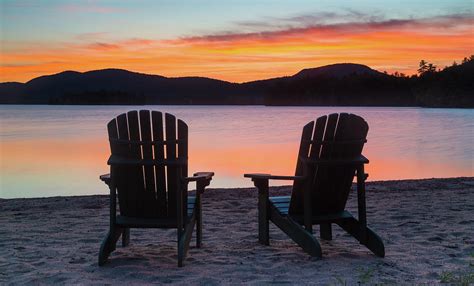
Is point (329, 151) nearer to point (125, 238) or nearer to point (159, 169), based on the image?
point (159, 169)

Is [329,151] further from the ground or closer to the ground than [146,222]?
further from the ground

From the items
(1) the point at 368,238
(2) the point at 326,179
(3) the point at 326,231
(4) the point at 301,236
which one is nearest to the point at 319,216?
(4) the point at 301,236

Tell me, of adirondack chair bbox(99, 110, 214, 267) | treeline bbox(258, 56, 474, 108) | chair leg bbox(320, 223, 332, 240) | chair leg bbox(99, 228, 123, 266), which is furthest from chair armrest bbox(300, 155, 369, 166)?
treeline bbox(258, 56, 474, 108)

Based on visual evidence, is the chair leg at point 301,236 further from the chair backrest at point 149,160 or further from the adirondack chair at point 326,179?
the chair backrest at point 149,160

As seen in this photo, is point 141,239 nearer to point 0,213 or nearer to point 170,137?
point 170,137

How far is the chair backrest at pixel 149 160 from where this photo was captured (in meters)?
5.04

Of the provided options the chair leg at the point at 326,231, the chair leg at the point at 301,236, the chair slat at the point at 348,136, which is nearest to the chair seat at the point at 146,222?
the chair leg at the point at 301,236

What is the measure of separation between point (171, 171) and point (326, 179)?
1.33m

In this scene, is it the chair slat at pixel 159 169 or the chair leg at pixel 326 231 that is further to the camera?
the chair leg at pixel 326 231

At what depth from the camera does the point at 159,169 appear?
5.10m

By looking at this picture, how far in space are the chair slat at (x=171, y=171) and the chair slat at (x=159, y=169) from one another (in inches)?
1.3

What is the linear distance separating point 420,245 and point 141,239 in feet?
9.15

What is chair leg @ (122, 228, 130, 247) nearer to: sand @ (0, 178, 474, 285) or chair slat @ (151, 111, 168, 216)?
sand @ (0, 178, 474, 285)

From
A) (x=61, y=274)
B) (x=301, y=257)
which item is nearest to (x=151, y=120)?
(x=61, y=274)
